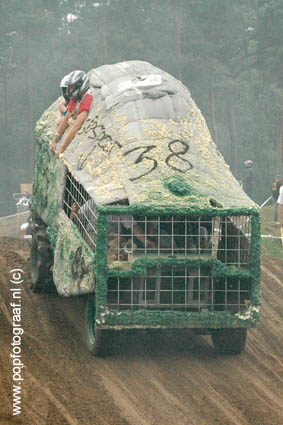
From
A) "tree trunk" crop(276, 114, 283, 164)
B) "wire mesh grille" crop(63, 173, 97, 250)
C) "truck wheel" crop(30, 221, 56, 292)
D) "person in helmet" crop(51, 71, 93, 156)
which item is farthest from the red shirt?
"tree trunk" crop(276, 114, 283, 164)

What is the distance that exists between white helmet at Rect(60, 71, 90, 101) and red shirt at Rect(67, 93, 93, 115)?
0.12 metres

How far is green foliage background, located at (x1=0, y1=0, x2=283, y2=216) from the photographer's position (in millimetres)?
45000

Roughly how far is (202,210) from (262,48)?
3468cm

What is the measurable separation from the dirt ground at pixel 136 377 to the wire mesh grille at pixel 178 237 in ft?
4.77

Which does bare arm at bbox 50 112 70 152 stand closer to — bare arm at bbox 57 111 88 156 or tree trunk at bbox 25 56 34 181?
bare arm at bbox 57 111 88 156

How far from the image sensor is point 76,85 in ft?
49.1

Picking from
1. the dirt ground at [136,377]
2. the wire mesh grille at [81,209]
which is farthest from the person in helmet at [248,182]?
the wire mesh grille at [81,209]

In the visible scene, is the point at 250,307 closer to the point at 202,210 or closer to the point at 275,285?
the point at 202,210

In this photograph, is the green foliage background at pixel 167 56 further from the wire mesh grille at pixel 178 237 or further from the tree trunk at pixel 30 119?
the wire mesh grille at pixel 178 237

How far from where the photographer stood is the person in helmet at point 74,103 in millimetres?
14570

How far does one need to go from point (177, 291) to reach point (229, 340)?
1468mm

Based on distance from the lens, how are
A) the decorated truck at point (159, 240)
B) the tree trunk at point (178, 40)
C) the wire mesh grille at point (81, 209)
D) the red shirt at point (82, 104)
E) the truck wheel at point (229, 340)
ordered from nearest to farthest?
1. the decorated truck at point (159, 240)
2. the wire mesh grille at point (81, 209)
3. the truck wheel at point (229, 340)
4. the red shirt at point (82, 104)
5. the tree trunk at point (178, 40)

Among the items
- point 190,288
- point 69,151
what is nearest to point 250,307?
point 190,288

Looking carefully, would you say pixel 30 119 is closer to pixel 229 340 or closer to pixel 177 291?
pixel 229 340
